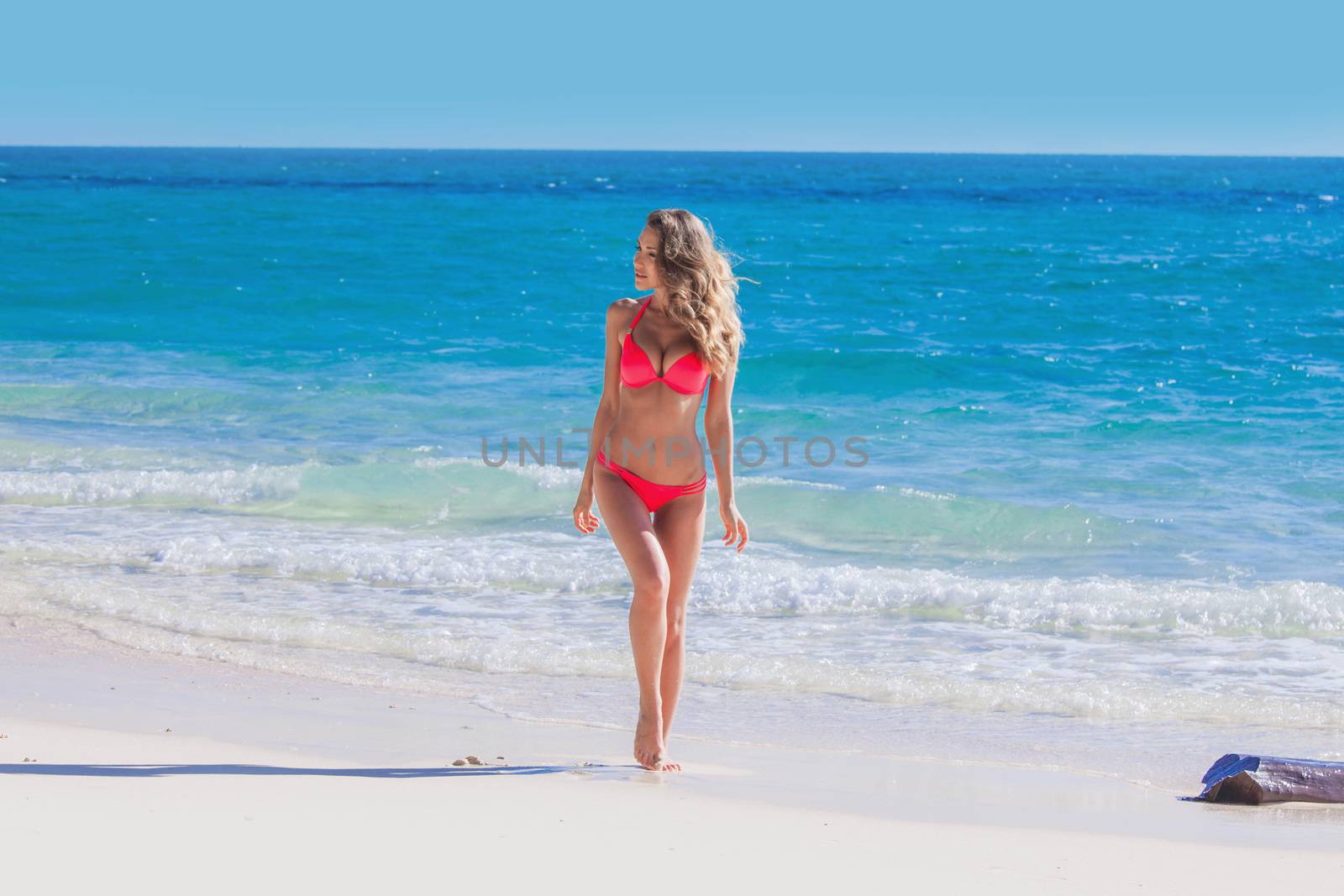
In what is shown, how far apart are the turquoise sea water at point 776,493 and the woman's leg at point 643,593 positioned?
0.90 metres

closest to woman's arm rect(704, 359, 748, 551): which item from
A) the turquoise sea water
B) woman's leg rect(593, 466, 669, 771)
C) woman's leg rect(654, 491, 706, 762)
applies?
woman's leg rect(654, 491, 706, 762)

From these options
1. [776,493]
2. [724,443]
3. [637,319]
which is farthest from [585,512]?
[776,493]

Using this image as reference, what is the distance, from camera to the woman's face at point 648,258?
12.7ft

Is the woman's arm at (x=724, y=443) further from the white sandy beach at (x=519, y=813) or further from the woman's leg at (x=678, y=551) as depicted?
the white sandy beach at (x=519, y=813)

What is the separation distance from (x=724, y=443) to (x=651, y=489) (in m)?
0.30

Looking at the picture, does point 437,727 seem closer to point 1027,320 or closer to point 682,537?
point 682,537

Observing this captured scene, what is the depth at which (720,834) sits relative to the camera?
327 cm

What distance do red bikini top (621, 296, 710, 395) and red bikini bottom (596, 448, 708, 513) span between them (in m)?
0.28

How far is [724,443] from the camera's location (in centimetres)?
412

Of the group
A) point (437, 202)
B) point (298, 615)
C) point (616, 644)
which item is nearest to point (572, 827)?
point (616, 644)

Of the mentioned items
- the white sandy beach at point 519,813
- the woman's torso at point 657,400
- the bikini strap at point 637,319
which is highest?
the bikini strap at point 637,319

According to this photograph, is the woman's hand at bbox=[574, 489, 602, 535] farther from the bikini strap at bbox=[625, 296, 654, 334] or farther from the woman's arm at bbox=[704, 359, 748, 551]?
the bikini strap at bbox=[625, 296, 654, 334]

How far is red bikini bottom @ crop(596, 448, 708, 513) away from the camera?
3992 millimetres

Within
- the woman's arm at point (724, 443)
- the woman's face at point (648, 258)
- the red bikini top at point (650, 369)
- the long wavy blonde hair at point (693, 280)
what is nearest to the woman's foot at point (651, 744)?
the woman's arm at point (724, 443)
